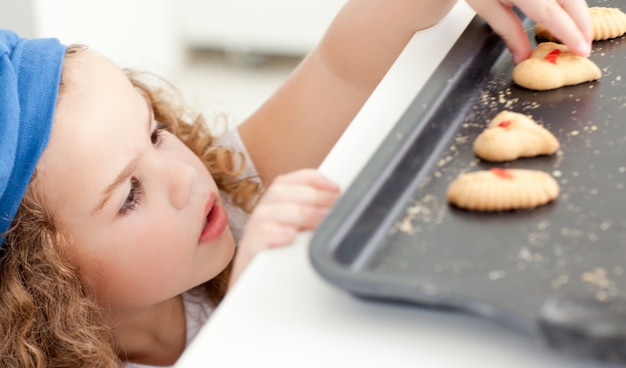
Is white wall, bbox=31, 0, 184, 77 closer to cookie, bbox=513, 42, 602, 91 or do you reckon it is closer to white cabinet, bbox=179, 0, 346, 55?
white cabinet, bbox=179, 0, 346, 55

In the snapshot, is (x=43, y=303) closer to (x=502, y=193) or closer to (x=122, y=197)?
(x=122, y=197)

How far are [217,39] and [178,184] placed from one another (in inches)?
78.8

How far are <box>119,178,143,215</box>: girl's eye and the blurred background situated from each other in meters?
1.54

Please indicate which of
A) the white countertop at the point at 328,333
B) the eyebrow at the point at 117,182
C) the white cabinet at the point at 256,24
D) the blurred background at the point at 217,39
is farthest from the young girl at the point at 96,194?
the white cabinet at the point at 256,24

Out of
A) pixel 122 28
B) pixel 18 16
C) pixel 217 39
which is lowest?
pixel 217 39

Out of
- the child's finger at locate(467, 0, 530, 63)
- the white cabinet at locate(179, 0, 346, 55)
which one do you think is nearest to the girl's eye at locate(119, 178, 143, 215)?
the child's finger at locate(467, 0, 530, 63)

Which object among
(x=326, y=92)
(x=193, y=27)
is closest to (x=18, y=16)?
(x=193, y=27)

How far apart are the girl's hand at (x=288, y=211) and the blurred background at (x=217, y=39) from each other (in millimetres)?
1818

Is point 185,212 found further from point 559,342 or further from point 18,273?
point 559,342

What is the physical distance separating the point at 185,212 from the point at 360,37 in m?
0.33

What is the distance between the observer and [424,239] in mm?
563

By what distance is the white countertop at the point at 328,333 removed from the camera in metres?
0.51

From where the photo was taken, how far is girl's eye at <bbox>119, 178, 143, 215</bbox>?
36.9 inches

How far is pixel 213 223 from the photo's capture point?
3.34ft
